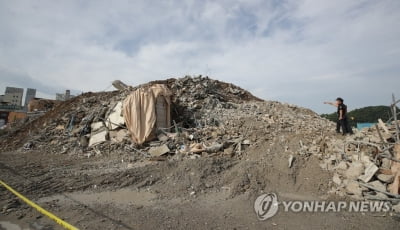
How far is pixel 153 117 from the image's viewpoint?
9.27m

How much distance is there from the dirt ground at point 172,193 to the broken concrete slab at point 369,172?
0.71 meters

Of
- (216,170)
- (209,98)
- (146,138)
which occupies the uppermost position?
(209,98)

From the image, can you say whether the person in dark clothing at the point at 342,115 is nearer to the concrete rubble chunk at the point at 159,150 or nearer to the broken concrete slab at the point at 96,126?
the concrete rubble chunk at the point at 159,150

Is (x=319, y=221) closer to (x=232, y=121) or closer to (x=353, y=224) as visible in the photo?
(x=353, y=224)

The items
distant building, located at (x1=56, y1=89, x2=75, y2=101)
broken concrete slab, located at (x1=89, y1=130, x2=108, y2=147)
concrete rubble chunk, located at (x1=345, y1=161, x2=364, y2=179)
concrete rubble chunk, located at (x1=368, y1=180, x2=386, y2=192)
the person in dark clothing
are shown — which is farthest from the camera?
distant building, located at (x1=56, y1=89, x2=75, y2=101)

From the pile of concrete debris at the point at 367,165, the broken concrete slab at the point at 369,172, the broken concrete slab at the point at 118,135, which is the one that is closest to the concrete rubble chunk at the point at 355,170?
the pile of concrete debris at the point at 367,165

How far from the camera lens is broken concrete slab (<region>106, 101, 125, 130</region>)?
973cm

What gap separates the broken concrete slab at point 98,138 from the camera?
941cm

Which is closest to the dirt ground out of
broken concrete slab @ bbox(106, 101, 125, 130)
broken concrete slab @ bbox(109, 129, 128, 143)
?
broken concrete slab @ bbox(109, 129, 128, 143)

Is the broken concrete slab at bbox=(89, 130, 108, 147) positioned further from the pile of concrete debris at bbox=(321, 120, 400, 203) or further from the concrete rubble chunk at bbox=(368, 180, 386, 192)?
the concrete rubble chunk at bbox=(368, 180, 386, 192)

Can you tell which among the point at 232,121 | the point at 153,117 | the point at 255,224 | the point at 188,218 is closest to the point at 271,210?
the point at 255,224

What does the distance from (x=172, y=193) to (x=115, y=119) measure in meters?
5.69

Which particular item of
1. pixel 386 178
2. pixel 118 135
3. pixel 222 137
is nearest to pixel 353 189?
pixel 386 178

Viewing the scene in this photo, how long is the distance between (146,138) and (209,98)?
4.10 metres
